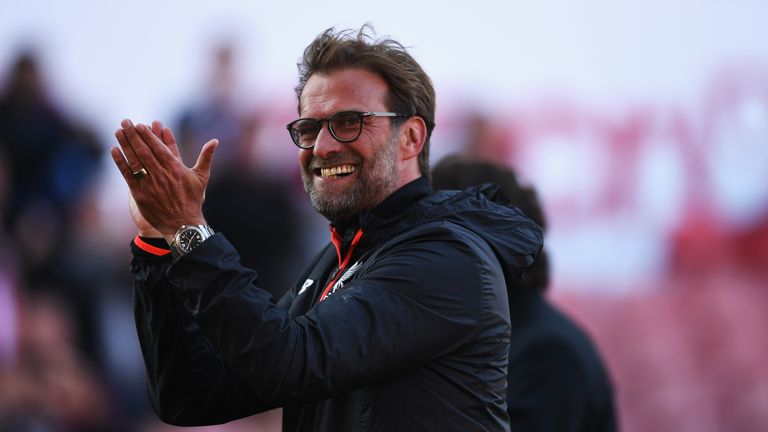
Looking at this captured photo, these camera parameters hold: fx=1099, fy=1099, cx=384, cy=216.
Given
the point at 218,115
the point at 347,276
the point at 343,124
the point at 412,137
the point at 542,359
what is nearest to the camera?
the point at 347,276

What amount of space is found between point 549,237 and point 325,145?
11.2ft

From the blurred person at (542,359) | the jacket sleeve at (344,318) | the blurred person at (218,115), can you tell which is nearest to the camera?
the jacket sleeve at (344,318)

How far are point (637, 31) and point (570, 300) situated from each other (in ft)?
4.76

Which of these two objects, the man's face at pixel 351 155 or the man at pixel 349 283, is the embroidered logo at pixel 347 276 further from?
the man's face at pixel 351 155

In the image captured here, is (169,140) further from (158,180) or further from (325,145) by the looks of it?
(325,145)

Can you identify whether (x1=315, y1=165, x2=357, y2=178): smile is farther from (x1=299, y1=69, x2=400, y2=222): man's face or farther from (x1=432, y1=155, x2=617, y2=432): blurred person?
(x1=432, y1=155, x2=617, y2=432): blurred person

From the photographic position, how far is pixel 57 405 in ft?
17.1

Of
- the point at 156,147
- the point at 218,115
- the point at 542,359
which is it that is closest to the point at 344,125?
the point at 156,147

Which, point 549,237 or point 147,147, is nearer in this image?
point 147,147

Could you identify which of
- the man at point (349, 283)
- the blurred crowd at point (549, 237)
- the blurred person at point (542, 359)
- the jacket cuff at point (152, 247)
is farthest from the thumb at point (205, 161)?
the blurred crowd at point (549, 237)

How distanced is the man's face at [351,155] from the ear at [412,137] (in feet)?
0.13

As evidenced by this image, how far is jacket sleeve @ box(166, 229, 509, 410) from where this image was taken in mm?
1882

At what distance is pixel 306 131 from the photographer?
2.35 metres

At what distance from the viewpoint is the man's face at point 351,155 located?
230 cm
